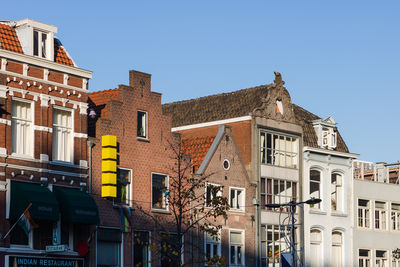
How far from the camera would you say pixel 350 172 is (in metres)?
60.2

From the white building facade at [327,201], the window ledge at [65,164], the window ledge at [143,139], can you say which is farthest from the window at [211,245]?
the window ledge at [65,164]

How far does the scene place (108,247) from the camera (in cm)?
4303

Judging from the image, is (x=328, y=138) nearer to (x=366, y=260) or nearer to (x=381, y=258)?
(x=366, y=260)

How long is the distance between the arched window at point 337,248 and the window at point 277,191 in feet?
17.4

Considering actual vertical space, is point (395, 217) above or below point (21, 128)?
below

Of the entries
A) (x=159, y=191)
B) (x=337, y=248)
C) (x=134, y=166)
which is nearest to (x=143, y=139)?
(x=134, y=166)

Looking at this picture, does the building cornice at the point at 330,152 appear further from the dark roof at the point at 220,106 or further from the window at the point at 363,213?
the dark roof at the point at 220,106

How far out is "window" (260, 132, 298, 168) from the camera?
53.6 m

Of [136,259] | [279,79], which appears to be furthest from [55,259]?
[279,79]

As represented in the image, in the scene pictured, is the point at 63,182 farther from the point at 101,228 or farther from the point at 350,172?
the point at 350,172

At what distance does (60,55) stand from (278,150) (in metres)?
17.8

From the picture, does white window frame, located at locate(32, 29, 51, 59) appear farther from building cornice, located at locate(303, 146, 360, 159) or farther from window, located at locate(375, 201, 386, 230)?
window, located at locate(375, 201, 386, 230)

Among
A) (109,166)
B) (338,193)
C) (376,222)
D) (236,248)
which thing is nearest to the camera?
(109,166)

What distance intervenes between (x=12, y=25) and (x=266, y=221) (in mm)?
20139
